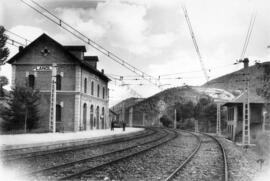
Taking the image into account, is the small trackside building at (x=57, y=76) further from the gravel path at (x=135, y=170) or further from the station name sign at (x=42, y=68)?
the gravel path at (x=135, y=170)

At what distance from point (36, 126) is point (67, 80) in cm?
582

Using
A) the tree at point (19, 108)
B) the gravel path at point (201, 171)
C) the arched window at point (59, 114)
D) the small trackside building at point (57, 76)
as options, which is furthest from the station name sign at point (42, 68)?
the gravel path at point (201, 171)

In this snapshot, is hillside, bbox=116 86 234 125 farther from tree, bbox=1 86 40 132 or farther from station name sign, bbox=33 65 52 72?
tree, bbox=1 86 40 132

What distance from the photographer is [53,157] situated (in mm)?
14844

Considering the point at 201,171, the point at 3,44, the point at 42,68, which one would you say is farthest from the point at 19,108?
the point at 201,171

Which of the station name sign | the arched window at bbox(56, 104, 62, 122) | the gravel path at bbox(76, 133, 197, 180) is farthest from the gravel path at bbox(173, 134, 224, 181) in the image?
the station name sign

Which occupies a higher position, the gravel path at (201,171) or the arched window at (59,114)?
the arched window at (59,114)

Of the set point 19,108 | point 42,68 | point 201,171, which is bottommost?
point 201,171

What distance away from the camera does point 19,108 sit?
29484 mm

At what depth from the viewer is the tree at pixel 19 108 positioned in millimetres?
29234

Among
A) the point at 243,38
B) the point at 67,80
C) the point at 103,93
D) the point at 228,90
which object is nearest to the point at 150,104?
the point at 228,90

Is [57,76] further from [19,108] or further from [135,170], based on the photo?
[135,170]

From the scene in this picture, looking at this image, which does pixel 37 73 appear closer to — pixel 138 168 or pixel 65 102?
pixel 65 102

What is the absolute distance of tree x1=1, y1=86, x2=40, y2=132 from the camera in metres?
29.2
